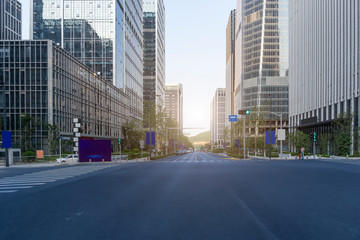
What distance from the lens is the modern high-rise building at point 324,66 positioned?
198 ft

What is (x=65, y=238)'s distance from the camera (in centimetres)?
636

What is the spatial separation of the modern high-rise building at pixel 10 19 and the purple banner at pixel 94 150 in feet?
363

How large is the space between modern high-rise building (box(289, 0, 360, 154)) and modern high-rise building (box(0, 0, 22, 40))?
389ft

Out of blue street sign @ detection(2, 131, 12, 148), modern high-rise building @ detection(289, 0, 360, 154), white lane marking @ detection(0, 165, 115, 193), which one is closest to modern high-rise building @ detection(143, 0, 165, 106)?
modern high-rise building @ detection(289, 0, 360, 154)

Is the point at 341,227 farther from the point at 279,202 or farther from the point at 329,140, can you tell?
the point at 329,140

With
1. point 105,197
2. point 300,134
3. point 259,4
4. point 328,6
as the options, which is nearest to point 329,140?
point 300,134

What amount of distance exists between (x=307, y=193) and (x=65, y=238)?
32.1 ft

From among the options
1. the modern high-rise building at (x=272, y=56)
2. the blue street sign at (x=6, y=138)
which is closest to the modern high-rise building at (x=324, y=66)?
the modern high-rise building at (x=272, y=56)

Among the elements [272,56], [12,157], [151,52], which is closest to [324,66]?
[272,56]

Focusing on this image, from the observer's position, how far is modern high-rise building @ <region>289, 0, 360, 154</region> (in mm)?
60469

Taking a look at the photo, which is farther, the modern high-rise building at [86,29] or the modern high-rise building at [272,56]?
the modern high-rise building at [272,56]

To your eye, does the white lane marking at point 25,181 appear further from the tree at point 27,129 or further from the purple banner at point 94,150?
the tree at point 27,129

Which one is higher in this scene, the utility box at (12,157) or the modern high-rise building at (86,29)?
the modern high-rise building at (86,29)

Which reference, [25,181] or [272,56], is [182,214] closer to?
[25,181]
